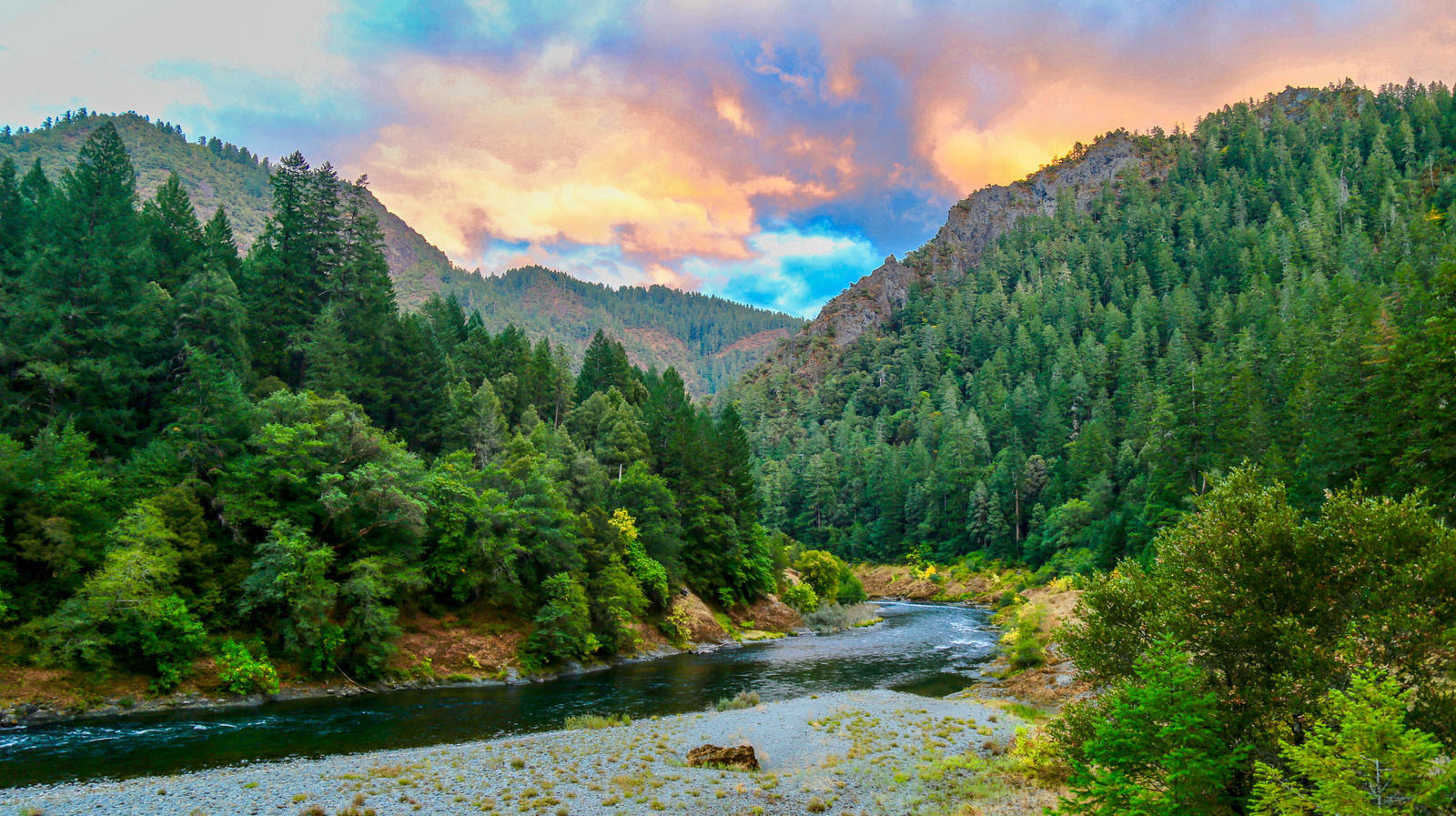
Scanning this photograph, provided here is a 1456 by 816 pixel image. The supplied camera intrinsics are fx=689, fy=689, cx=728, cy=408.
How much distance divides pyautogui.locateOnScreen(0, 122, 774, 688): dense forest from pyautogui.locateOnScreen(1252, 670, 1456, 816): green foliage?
3577cm

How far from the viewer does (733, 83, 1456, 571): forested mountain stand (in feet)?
143

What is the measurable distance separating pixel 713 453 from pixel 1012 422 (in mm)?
84210

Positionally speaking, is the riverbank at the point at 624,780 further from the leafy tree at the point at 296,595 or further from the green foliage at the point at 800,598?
the green foliage at the point at 800,598

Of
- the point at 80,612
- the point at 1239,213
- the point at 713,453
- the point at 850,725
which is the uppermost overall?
the point at 1239,213

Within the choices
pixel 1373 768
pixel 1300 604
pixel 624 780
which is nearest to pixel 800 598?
pixel 624 780

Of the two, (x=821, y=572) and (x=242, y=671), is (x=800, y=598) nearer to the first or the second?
(x=821, y=572)

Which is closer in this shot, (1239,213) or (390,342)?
(390,342)

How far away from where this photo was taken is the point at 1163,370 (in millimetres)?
109312

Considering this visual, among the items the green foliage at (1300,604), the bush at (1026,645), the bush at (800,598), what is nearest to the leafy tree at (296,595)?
the green foliage at (1300,604)

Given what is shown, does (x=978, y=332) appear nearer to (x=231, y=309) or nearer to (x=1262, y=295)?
(x=1262, y=295)

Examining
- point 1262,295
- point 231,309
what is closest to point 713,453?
point 231,309

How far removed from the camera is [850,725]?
90.3 ft

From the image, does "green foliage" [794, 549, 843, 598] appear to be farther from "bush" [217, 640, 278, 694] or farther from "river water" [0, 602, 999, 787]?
"bush" [217, 640, 278, 694]

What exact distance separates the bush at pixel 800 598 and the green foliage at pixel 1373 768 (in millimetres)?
68221
